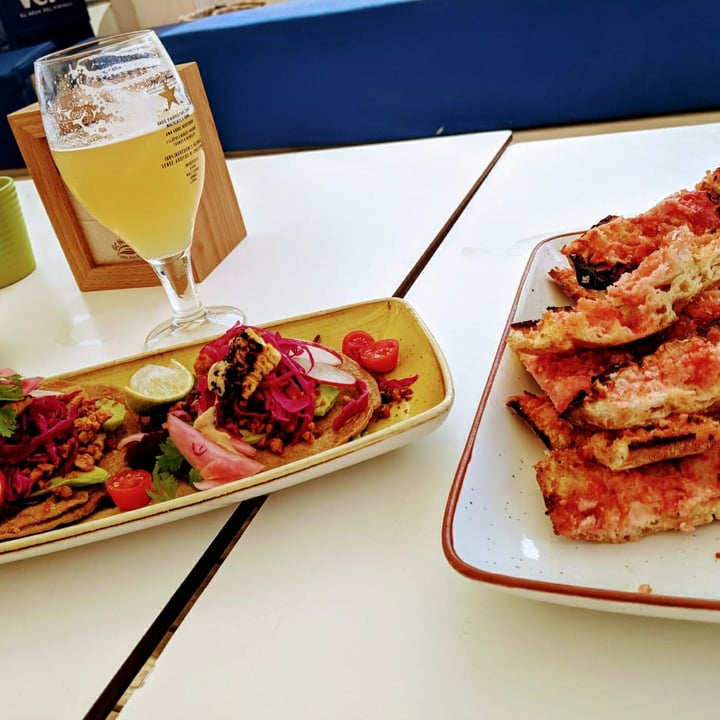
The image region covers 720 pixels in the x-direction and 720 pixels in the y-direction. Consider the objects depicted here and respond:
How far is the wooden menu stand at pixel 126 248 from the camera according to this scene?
1321 mm

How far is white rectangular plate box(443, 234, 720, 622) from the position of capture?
530 mm

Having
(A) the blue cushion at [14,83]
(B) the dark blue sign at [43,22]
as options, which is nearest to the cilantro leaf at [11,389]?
(A) the blue cushion at [14,83]

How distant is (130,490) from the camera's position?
743 millimetres

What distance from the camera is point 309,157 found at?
2.01 m

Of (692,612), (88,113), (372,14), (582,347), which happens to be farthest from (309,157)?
(372,14)

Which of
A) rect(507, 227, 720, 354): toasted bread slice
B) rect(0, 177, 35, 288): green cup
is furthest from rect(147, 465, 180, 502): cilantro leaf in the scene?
rect(0, 177, 35, 288): green cup

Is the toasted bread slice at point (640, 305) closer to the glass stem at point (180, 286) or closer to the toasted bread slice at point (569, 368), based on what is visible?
the toasted bread slice at point (569, 368)

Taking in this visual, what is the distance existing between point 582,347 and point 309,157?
1.45 metres

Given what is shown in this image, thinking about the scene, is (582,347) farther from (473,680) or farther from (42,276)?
(42,276)

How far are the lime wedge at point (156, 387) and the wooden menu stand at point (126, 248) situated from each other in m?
0.49

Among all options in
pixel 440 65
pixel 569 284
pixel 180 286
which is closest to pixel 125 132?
pixel 180 286

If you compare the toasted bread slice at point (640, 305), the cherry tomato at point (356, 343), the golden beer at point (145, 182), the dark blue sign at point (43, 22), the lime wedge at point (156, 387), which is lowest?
the cherry tomato at point (356, 343)

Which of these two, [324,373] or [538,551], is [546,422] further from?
[324,373]

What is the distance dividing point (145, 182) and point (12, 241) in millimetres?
654
